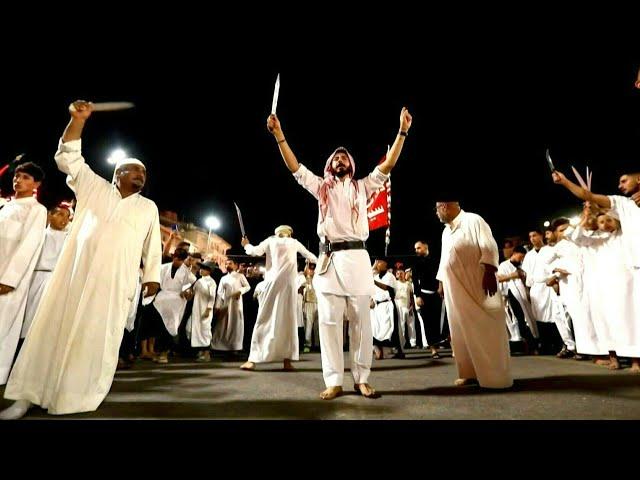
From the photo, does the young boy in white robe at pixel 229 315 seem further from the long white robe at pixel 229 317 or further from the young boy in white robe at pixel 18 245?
the young boy in white robe at pixel 18 245

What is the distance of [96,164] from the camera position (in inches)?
442

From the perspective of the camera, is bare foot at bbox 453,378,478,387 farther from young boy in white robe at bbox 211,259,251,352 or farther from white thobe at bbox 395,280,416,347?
white thobe at bbox 395,280,416,347

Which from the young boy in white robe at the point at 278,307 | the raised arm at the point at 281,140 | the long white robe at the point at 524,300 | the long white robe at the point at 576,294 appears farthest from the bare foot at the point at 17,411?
the long white robe at the point at 524,300

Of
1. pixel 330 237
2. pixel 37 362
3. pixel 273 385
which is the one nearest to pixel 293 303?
pixel 273 385

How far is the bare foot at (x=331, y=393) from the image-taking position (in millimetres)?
2934

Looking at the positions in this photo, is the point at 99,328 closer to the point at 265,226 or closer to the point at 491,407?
the point at 491,407

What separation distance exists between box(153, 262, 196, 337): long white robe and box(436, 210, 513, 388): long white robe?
5134 mm

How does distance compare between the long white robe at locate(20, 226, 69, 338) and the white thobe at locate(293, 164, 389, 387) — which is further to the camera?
the long white robe at locate(20, 226, 69, 338)

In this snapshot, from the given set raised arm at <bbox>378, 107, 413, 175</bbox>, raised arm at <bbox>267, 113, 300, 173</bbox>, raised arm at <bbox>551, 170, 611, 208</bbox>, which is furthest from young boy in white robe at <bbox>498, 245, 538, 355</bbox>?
raised arm at <bbox>267, 113, 300, 173</bbox>

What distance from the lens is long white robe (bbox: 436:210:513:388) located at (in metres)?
3.39

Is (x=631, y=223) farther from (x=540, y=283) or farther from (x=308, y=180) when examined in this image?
(x=308, y=180)

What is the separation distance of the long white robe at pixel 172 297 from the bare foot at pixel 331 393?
4.73 m

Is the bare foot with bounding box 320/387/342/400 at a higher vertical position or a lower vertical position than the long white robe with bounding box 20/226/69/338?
lower
